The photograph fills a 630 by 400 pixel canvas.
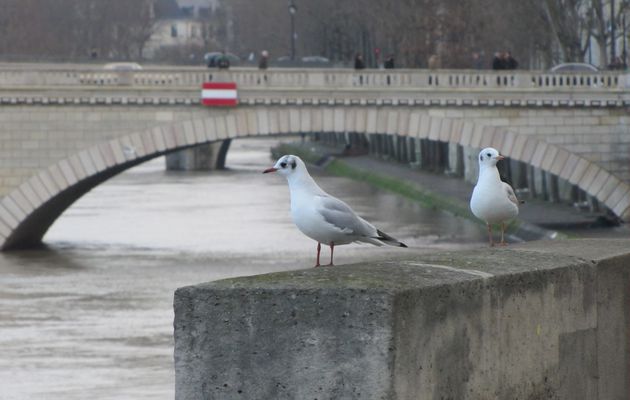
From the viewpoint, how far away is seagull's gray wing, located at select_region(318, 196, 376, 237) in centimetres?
1026

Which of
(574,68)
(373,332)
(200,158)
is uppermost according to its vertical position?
(373,332)

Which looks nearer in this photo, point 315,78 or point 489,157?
point 489,157

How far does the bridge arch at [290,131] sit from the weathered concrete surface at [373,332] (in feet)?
116

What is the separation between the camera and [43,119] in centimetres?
4356

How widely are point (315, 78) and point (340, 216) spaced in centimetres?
3406

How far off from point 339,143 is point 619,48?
2876 cm

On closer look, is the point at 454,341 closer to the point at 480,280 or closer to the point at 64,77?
the point at 480,280

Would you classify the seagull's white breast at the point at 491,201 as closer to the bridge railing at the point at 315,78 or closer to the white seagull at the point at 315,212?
the white seagull at the point at 315,212

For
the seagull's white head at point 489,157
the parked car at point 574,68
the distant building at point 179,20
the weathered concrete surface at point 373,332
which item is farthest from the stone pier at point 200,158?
the distant building at point 179,20

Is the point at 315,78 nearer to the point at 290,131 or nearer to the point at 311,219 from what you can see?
the point at 290,131

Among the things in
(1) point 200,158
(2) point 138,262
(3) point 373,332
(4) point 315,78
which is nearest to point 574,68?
(4) point 315,78

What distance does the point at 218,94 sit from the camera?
43.5 meters

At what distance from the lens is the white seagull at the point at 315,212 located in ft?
33.4

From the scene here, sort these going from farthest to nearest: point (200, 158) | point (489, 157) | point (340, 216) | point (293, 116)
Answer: point (200, 158) → point (293, 116) → point (489, 157) → point (340, 216)
